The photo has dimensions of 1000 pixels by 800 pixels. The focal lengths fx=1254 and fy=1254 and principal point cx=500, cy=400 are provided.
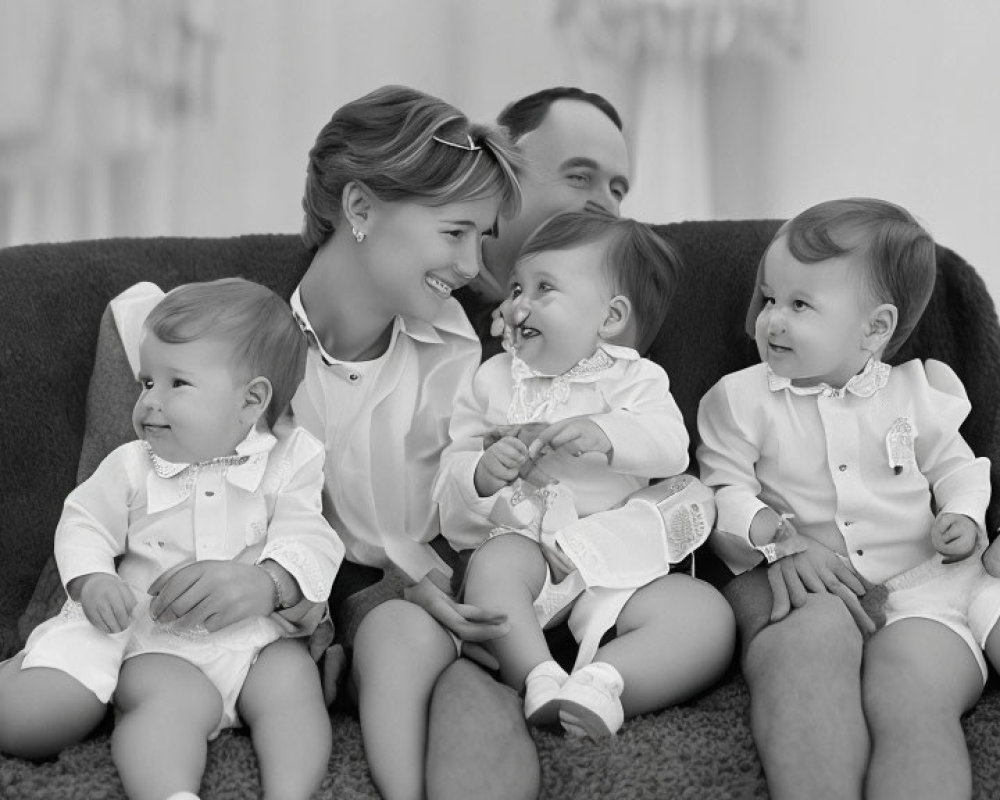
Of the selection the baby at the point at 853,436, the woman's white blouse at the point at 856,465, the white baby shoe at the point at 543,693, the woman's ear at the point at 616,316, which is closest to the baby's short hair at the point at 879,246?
the baby at the point at 853,436

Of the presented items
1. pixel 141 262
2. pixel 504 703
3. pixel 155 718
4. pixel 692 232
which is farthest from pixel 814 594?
pixel 141 262

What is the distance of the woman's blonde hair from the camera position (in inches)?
70.3

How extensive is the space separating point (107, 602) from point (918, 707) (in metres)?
0.94

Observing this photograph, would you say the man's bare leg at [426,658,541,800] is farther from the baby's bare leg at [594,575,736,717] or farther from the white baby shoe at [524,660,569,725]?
the baby's bare leg at [594,575,736,717]

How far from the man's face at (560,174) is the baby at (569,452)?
0.19m

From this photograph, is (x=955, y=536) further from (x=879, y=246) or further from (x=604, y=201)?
(x=604, y=201)

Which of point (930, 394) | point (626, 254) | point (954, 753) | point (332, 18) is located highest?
point (332, 18)

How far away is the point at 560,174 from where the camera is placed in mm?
2068

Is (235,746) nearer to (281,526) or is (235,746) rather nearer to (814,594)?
(281,526)

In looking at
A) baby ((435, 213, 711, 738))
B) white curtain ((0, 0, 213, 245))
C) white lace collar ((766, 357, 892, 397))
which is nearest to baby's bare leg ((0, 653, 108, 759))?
baby ((435, 213, 711, 738))

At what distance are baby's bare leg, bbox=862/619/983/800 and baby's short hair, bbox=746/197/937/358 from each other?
1.48ft

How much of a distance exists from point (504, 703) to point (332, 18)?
69.7 inches

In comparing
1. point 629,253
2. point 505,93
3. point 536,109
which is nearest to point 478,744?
point 629,253

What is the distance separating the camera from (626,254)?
1.83 metres
